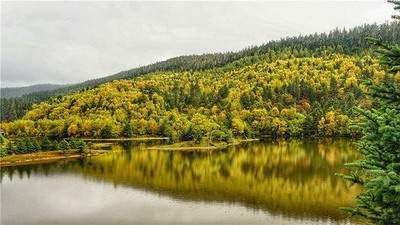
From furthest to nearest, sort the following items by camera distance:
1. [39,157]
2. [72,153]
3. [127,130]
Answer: [127,130]
[72,153]
[39,157]

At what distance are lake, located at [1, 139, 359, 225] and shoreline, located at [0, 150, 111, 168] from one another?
695 centimetres

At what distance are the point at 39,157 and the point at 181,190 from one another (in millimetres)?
61460

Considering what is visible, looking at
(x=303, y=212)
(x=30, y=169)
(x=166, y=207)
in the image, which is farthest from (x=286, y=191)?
(x=30, y=169)

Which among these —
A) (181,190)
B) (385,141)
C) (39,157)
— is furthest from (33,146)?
(385,141)

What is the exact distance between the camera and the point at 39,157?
128750 millimetres

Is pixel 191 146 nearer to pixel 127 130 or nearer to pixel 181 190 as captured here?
→ pixel 127 130

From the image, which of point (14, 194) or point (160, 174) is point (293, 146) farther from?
point (14, 194)

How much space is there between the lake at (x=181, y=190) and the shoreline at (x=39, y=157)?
6948 mm

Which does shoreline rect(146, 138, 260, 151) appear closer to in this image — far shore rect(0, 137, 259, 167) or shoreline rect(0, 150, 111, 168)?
far shore rect(0, 137, 259, 167)

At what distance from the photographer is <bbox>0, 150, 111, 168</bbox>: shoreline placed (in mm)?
121938

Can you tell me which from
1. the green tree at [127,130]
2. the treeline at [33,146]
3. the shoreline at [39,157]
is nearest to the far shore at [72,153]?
the shoreline at [39,157]

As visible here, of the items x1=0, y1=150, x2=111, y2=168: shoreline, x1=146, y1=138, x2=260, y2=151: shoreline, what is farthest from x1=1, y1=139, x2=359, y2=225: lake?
x1=146, y1=138, x2=260, y2=151: shoreline

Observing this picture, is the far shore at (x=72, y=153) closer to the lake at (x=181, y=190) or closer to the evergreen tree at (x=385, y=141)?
the lake at (x=181, y=190)

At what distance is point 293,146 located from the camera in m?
155
